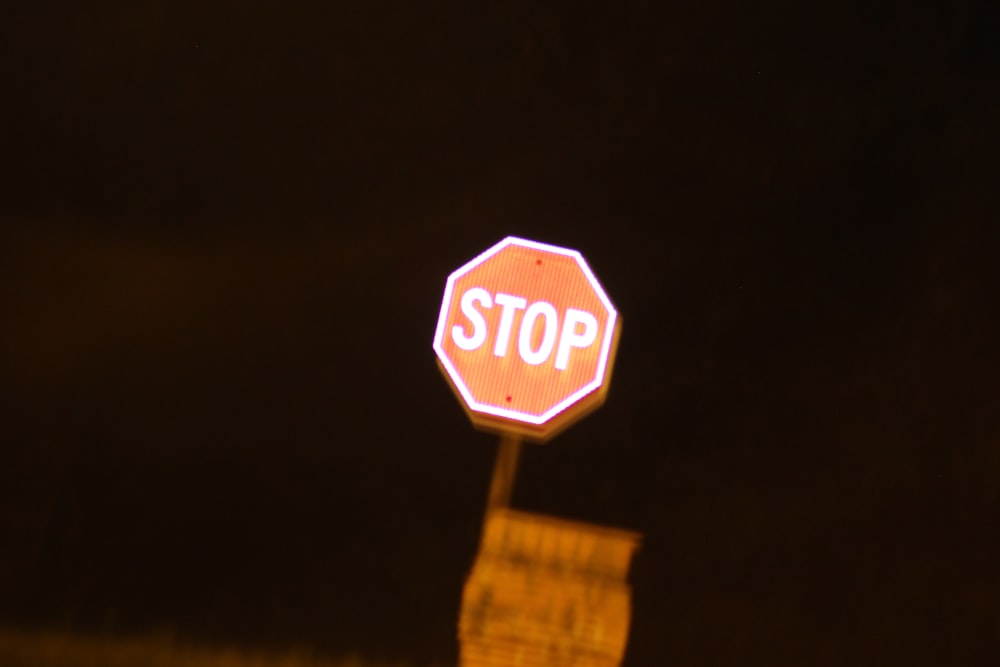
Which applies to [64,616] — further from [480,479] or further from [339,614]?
[480,479]

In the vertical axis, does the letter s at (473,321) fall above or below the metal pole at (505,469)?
above

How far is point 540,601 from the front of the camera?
15.0ft

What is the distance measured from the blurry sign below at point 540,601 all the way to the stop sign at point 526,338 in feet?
1.80

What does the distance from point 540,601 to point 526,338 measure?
1.14m

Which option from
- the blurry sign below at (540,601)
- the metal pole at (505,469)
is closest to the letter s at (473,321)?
the metal pole at (505,469)

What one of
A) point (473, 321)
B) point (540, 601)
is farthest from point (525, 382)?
point (540, 601)

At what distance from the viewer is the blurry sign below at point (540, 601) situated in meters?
4.47

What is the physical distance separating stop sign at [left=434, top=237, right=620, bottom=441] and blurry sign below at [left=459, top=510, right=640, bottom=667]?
547 mm

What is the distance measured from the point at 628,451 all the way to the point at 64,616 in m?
3.25

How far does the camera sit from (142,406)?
6.20m

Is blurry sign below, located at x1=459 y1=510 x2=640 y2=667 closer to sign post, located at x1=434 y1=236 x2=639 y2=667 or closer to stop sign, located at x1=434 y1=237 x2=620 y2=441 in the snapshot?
sign post, located at x1=434 y1=236 x2=639 y2=667

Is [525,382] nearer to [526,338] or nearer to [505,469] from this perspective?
[526,338]

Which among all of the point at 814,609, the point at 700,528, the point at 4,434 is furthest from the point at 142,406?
the point at 814,609

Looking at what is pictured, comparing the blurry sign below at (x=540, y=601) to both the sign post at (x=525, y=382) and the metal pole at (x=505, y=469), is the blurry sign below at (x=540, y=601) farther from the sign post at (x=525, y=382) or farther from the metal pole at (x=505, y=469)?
the metal pole at (x=505, y=469)
